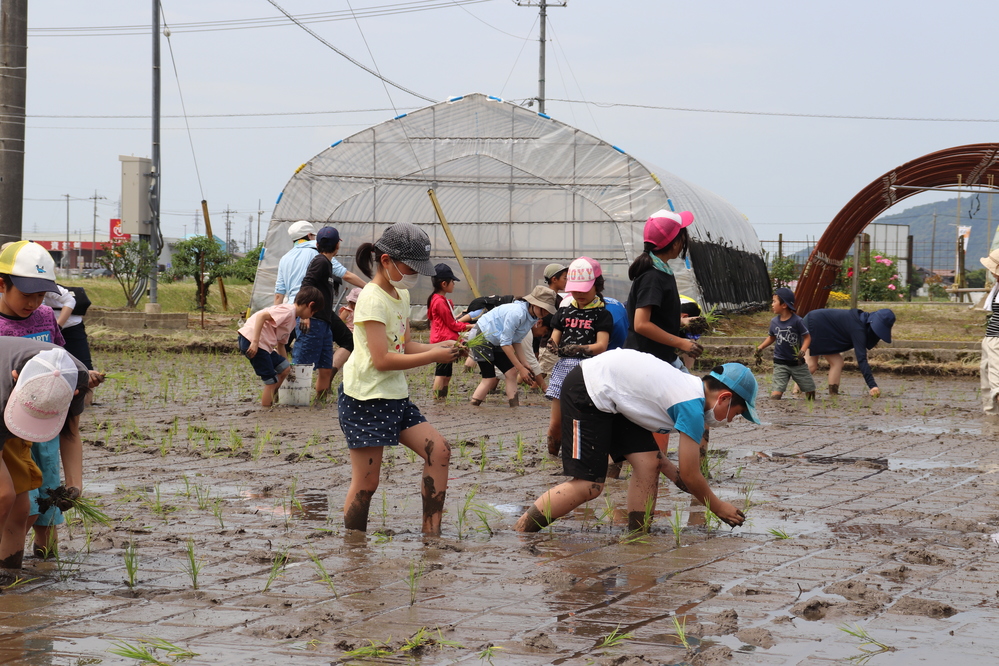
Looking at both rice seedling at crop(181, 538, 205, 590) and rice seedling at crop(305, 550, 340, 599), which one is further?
rice seedling at crop(181, 538, 205, 590)

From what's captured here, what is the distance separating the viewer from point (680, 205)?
2361 cm

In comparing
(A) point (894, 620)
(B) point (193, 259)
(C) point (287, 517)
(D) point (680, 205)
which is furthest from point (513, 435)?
(B) point (193, 259)

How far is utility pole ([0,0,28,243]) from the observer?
1039 centimetres

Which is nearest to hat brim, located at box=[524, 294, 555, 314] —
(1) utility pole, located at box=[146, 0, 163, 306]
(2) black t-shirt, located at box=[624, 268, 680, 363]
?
(2) black t-shirt, located at box=[624, 268, 680, 363]

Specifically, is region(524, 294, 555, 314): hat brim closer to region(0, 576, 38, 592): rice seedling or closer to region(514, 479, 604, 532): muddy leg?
region(514, 479, 604, 532): muddy leg

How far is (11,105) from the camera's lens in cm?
1045

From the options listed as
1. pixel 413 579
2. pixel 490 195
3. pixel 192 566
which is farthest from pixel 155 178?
pixel 413 579

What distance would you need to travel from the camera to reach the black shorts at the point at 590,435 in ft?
16.8

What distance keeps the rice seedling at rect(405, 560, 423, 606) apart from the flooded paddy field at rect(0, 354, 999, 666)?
0.02m

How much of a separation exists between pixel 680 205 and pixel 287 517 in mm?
19104

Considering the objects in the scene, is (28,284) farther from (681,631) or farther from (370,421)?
(681,631)

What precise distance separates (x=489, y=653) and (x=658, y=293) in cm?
330

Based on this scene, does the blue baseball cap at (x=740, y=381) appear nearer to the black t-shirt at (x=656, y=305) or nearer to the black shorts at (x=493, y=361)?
Answer: the black t-shirt at (x=656, y=305)

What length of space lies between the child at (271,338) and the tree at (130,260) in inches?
579
